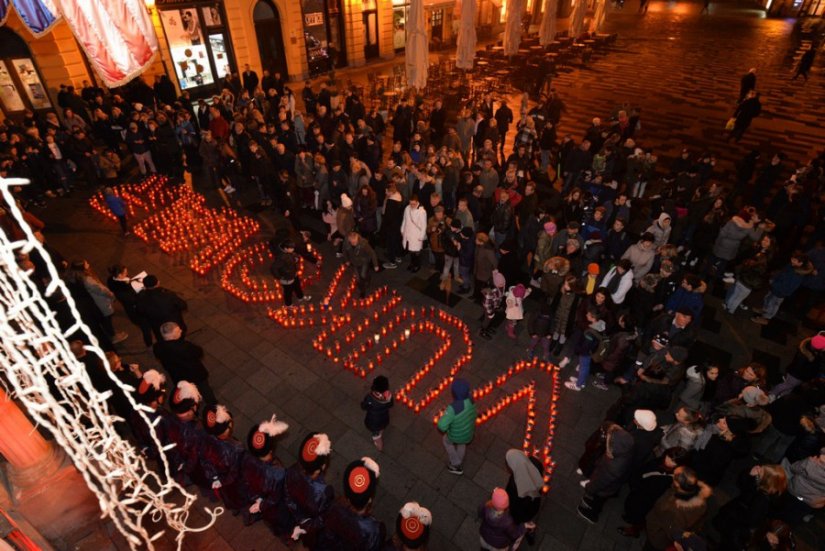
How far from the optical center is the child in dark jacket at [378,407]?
21.2ft

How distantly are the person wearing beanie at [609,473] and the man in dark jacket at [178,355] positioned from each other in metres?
5.83

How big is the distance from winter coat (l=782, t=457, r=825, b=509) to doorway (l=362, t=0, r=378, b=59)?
28.7 meters

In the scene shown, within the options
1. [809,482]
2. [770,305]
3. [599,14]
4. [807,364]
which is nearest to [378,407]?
[809,482]

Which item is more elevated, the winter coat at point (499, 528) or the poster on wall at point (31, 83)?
the poster on wall at point (31, 83)

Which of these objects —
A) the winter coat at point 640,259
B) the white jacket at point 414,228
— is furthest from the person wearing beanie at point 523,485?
the white jacket at point 414,228

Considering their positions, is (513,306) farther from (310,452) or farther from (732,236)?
(732,236)

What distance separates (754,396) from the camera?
592cm

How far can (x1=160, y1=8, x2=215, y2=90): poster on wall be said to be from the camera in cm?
2000

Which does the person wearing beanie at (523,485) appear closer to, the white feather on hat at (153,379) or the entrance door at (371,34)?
the white feather on hat at (153,379)

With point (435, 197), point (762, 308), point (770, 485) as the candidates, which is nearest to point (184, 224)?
point (435, 197)

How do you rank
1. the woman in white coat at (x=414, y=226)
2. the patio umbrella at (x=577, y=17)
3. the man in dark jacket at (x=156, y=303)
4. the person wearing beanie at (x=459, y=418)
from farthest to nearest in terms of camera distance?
1. the patio umbrella at (x=577, y=17)
2. the woman in white coat at (x=414, y=226)
3. the man in dark jacket at (x=156, y=303)
4. the person wearing beanie at (x=459, y=418)

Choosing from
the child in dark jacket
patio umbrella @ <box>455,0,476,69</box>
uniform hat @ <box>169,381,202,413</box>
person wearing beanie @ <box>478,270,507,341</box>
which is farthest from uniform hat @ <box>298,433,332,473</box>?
patio umbrella @ <box>455,0,476,69</box>

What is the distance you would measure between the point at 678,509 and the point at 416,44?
50.2ft

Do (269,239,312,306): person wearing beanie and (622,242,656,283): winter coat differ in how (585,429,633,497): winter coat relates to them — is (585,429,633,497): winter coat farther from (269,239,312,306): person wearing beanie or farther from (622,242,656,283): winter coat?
(269,239,312,306): person wearing beanie
